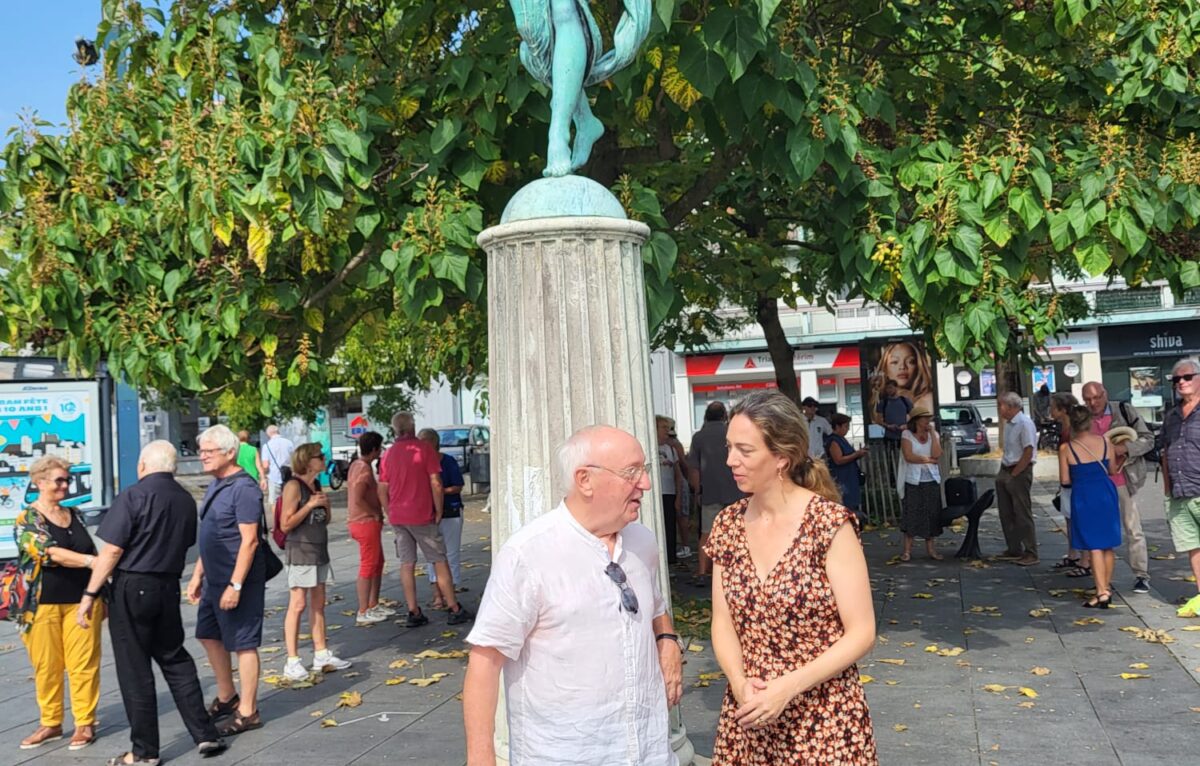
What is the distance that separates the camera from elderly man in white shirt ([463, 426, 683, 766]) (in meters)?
2.86

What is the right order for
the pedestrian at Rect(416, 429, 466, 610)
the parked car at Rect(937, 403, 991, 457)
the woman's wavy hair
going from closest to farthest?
the woman's wavy hair → the pedestrian at Rect(416, 429, 466, 610) → the parked car at Rect(937, 403, 991, 457)

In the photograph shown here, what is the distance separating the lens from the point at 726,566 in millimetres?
3359

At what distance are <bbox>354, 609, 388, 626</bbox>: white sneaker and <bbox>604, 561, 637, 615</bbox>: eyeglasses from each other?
768 centimetres

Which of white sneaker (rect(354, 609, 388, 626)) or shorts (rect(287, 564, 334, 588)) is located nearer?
shorts (rect(287, 564, 334, 588))

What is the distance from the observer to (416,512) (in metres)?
9.85

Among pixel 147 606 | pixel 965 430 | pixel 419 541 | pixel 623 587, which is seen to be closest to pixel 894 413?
pixel 419 541

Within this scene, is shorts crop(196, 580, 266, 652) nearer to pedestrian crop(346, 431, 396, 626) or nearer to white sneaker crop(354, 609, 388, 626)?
pedestrian crop(346, 431, 396, 626)

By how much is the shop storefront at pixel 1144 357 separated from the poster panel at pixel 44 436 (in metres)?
32.2

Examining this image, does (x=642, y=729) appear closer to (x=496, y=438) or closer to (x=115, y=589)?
(x=496, y=438)

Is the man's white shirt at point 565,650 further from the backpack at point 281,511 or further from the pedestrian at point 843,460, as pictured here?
the pedestrian at point 843,460

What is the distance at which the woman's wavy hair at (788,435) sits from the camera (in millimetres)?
3268

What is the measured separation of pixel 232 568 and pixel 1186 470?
22.6 feet

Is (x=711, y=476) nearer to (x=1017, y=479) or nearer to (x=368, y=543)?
(x=1017, y=479)

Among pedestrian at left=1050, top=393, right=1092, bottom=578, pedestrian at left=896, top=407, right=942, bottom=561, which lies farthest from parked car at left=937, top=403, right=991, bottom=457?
pedestrian at left=1050, top=393, right=1092, bottom=578
